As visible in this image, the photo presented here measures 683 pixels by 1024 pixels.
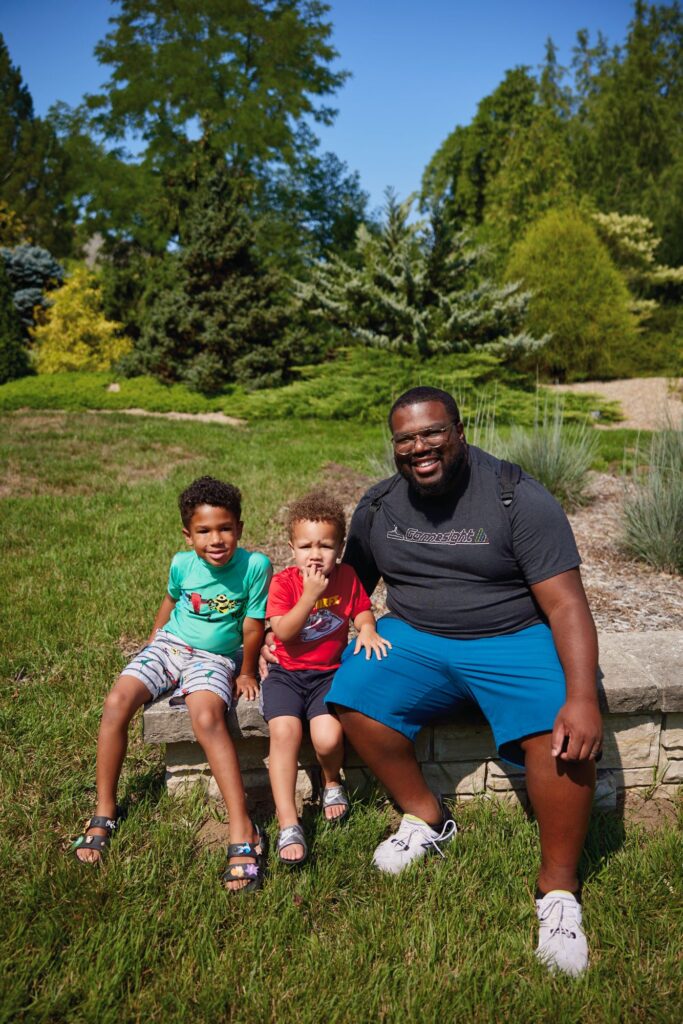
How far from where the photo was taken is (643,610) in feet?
12.0

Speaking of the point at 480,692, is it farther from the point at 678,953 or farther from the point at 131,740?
the point at 131,740

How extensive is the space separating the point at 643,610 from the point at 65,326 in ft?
51.0

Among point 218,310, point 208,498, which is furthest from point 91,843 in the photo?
point 218,310

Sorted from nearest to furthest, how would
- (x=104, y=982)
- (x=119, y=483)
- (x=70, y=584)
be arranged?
(x=104, y=982)
(x=70, y=584)
(x=119, y=483)

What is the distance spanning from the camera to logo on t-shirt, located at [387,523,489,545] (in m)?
2.20

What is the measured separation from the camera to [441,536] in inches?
89.1

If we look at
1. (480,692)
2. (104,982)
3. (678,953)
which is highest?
(480,692)

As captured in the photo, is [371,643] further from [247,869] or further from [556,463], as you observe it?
[556,463]

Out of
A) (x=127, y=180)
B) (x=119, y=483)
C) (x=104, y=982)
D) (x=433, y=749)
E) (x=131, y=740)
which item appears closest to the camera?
(x=104, y=982)

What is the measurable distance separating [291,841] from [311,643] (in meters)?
0.63

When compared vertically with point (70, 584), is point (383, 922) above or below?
below

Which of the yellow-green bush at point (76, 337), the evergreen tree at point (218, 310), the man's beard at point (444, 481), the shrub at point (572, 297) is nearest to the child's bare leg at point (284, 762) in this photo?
the man's beard at point (444, 481)

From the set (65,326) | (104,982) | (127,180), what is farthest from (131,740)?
(127,180)

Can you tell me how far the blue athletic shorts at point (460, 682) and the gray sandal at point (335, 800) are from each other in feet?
1.00
